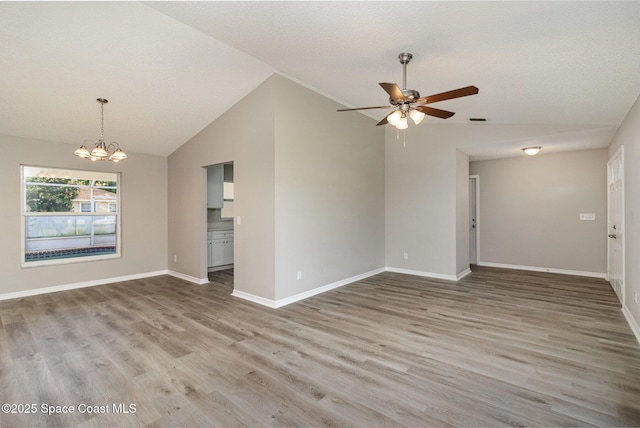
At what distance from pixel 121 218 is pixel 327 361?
5.15 metres

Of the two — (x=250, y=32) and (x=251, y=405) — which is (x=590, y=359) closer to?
(x=251, y=405)

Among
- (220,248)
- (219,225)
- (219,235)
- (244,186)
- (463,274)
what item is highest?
(244,186)

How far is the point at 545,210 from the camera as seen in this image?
6230 millimetres

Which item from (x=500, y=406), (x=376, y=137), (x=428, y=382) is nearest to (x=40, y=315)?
(x=428, y=382)

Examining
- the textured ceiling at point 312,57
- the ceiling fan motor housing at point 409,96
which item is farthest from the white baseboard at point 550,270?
the ceiling fan motor housing at point 409,96

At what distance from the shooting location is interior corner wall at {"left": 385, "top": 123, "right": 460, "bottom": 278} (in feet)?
18.6

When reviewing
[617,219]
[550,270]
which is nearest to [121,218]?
[617,219]

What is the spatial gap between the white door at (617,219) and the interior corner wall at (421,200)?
2.19m

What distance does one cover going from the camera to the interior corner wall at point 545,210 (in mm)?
5750

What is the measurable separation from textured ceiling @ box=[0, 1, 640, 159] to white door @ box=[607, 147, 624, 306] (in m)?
0.55

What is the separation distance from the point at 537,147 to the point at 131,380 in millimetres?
6776

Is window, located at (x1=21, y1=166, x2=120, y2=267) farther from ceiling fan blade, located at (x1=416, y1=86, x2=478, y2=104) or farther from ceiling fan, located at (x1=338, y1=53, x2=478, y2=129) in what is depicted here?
ceiling fan blade, located at (x1=416, y1=86, x2=478, y2=104)

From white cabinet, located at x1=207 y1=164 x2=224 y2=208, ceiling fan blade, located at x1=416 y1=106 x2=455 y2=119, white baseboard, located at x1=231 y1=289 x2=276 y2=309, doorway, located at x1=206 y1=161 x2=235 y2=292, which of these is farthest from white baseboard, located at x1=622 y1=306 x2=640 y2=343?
white cabinet, located at x1=207 y1=164 x2=224 y2=208

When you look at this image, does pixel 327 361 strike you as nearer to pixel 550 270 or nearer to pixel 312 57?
pixel 312 57
